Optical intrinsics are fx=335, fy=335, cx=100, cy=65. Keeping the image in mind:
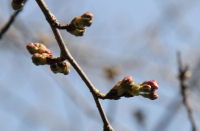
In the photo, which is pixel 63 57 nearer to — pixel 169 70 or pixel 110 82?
pixel 110 82

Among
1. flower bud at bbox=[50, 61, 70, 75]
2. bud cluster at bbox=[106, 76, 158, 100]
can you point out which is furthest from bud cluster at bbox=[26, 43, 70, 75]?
Answer: bud cluster at bbox=[106, 76, 158, 100]

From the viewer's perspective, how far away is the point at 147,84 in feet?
6.23

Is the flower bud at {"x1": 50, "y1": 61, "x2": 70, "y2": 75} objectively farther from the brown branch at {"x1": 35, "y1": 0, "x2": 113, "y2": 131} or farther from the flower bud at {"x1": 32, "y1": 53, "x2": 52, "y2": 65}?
the brown branch at {"x1": 35, "y1": 0, "x2": 113, "y2": 131}

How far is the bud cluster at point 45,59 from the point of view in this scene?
6.28 ft

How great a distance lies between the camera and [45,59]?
1922mm

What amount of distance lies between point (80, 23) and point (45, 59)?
0.95 ft

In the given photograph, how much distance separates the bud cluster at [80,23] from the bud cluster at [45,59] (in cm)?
19

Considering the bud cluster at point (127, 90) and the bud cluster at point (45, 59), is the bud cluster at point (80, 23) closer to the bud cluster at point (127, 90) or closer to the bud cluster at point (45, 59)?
the bud cluster at point (45, 59)

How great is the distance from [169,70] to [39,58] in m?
4.47

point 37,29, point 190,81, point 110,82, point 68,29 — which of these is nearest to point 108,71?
point 110,82

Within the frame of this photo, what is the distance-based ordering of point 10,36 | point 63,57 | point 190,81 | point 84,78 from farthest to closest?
point 10,36 → point 190,81 → point 63,57 → point 84,78

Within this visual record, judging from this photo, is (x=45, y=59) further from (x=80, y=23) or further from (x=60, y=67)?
(x=80, y=23)

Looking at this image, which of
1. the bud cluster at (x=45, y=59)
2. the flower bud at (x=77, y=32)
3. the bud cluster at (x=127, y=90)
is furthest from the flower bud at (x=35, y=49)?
the bud cluster at (x=127, y=90)

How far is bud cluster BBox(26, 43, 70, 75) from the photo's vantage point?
6.28ft
